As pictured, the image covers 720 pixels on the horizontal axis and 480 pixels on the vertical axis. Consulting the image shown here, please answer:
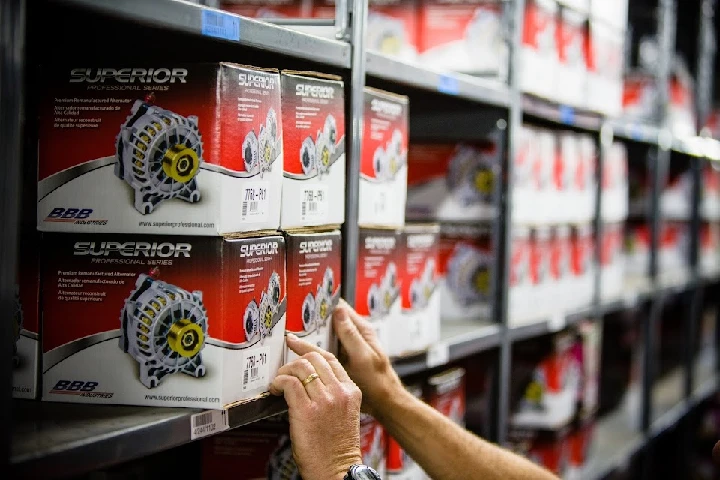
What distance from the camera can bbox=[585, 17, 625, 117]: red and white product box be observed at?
10.5ft

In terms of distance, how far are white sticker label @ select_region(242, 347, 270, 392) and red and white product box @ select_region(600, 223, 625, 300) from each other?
213 cm

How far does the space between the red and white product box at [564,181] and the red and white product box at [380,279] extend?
1085 mm

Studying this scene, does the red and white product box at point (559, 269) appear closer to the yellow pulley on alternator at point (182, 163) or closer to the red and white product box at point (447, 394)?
the red and white product box at point (447, 394)

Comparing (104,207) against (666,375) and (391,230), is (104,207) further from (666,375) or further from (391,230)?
(666,375)

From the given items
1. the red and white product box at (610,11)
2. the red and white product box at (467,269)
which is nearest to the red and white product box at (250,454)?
the red and white product box at (467,269)

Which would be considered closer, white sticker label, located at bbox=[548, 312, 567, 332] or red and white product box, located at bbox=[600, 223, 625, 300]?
white sticker label, located at bbox=[548, 312, 567, 332]

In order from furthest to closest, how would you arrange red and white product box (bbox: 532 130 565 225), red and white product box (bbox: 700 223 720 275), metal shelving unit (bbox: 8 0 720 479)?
red and white product box (bbox: 700 223 720 275) < red and white product box (bbox: 532 130 565 225) < metal shelving unit (bbox: 8 0 720 479)

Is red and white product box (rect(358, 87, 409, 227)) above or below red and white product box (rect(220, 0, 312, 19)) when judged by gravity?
below

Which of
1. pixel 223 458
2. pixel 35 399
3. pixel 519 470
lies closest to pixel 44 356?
pixel 35 399

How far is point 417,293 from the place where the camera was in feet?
6.80

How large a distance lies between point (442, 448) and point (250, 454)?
1.44ft

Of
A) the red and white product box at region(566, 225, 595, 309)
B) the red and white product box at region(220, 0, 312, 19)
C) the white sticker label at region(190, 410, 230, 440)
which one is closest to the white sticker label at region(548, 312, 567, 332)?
the red and white product box at region(566, 225, 595, 309)

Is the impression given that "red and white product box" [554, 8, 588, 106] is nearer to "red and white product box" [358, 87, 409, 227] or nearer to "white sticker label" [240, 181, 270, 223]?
"red and white product box" [358, 87, 409, 227]

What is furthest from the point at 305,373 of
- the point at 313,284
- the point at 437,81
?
the point at 437,81
